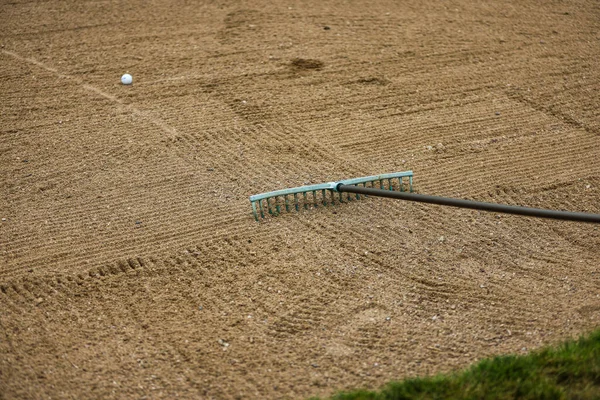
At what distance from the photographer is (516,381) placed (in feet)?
14.9

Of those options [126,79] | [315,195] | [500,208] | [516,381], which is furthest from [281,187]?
[516,381]

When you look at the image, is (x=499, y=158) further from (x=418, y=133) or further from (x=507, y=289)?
(x=507, y=289)

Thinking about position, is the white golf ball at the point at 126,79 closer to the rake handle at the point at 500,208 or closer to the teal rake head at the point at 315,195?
the teal rake head at the point at 315,195

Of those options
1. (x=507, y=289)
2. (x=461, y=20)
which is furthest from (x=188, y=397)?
(x=461, y=20)

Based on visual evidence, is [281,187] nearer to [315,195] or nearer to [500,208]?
[315,195]

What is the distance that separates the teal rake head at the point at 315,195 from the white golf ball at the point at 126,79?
270 cm

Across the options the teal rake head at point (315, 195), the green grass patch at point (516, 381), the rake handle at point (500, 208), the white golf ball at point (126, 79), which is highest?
the rake handle at point (500, 208)

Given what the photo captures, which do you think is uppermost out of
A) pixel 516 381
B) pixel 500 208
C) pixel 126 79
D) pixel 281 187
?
pixel 500 208

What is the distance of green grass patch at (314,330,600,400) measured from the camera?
4.47 m

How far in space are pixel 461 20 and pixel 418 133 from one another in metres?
3.11

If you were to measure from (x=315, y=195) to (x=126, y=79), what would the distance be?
305 cm

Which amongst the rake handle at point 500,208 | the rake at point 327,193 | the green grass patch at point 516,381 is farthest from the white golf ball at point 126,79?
the green grass patch at point 516,381

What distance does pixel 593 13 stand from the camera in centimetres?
1017

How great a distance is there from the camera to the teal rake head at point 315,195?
6.30 meters
